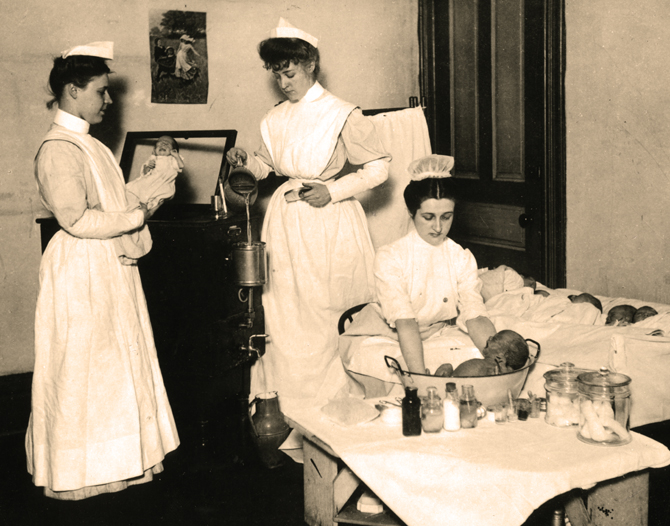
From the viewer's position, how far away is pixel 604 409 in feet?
6.65

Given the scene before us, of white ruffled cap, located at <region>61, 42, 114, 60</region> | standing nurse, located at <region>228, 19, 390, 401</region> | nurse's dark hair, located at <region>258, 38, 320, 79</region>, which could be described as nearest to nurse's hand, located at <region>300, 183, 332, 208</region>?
standing nurse, located at <region>228, 19, 390, 401</region>

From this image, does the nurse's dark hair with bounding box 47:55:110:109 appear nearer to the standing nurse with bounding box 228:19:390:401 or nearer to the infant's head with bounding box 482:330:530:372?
the standing nurse with bounding box 228:19:390:401

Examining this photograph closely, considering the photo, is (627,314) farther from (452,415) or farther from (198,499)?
(198,499)

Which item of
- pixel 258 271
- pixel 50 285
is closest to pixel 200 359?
pixel 258 271

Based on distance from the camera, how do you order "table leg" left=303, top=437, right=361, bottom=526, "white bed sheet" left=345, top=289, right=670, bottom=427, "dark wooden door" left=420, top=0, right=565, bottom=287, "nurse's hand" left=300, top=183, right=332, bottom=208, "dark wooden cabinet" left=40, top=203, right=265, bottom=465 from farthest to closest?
"dark wooden door" left=420, top=0, right=565, bottom=287 → "nurse's hand" left=300, top=183, right=332, bottom=208 → "dark wooden cabinet" left=40, top=203, right=265, bottom=465 → "white bed sheet" left=345, top=289, right=670, bottom=427 → "table leg" left=303, top=437, right=361, bottom=526

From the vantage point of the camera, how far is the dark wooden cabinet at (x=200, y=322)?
322 centimetres

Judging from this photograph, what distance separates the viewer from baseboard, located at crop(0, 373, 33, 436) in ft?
12.3

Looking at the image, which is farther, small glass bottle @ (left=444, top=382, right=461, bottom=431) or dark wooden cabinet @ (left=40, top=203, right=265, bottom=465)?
dark wooden cabinet @ (left=40, top=203, right=265, bottom=465)

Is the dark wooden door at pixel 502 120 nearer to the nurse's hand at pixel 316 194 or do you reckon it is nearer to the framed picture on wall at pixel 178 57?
the nurse's hand at pixel 316 194

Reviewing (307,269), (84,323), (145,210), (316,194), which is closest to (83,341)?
(84,323)

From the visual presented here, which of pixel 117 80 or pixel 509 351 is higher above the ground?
pixel 117 80

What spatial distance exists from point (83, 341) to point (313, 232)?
1.18 metres

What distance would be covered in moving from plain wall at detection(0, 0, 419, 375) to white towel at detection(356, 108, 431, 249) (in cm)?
70

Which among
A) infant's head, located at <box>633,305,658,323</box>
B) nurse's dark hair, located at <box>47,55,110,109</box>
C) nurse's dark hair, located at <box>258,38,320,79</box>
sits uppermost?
nurse's dark hair, located at <box>258,38,320,79</box>
